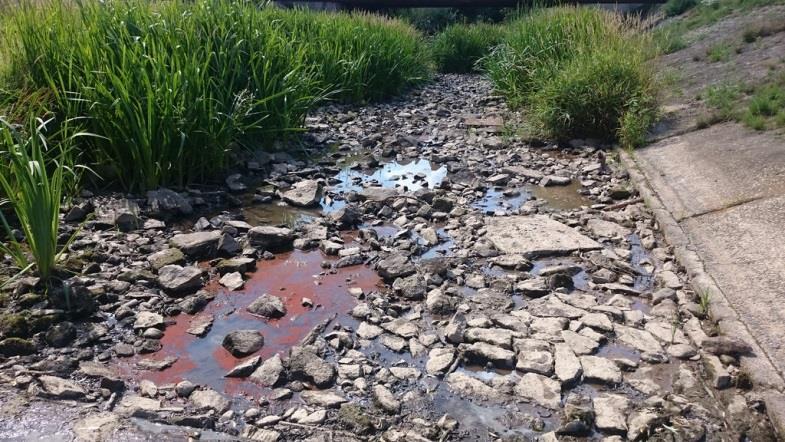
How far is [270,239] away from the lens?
464 cm

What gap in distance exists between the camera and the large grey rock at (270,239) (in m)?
4.62

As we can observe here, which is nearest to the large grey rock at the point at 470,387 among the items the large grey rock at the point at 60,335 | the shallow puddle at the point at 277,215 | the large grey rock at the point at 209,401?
the large grey rock at the point at 209,401

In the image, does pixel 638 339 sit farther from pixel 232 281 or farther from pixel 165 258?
pixel 165 258

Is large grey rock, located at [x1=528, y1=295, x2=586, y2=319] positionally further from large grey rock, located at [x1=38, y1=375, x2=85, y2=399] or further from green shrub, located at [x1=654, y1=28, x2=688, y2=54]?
green shrub, located at [x1=654, y1=28, x2=688, y2=54]

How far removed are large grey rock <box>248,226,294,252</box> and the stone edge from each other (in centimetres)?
257

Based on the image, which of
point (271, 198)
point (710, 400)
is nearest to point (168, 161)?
point (271, 198)

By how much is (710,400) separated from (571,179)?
380 cm

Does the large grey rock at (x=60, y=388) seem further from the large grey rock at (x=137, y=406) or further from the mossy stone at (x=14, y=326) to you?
the mossy stone at (x=14, y=326)

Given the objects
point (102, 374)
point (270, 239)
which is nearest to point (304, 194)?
point (270, 239)

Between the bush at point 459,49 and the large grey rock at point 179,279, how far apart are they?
13990 mm

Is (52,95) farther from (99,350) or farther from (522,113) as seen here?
(522,113)

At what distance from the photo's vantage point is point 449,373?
319cm

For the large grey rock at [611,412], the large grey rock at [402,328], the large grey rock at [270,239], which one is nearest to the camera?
the large grey rock at [611,412]

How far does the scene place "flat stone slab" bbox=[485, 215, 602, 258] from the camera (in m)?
4.68
